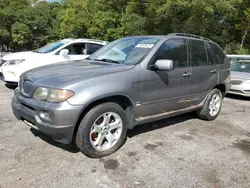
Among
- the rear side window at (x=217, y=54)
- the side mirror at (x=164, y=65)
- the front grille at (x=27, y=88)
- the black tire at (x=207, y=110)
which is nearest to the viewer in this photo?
the front grille at (x=27, y=88)

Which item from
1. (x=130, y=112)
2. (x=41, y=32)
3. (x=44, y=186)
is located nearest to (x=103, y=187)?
(x=44, y=186)

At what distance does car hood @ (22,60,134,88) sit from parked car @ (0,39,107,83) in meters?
3.64

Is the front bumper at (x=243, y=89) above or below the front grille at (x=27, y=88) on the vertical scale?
below

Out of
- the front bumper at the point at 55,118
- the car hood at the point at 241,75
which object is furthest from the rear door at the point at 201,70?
the car hood at the point at 241,75

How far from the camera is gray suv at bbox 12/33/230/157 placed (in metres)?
2.98

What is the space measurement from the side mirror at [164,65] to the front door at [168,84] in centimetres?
11

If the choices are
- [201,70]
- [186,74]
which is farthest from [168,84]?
[201,70]

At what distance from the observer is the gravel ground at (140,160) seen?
2.83 meters

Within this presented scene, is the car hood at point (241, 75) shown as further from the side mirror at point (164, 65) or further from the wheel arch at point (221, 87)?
the side mirror at point (164, 65)

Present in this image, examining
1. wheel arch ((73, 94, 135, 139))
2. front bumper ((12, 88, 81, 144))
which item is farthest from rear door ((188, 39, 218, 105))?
front bumper ((12, 88, 81, 144))

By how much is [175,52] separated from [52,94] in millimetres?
2203

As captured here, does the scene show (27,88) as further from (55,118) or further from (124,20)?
(124,20)

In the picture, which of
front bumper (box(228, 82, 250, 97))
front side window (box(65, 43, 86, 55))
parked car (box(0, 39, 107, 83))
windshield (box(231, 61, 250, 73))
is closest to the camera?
parked car (box(0, 39, 107, 83))

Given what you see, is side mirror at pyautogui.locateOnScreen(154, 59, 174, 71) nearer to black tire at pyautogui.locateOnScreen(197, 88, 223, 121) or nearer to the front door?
the front door
